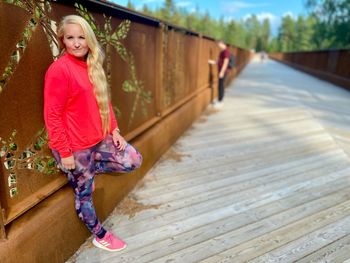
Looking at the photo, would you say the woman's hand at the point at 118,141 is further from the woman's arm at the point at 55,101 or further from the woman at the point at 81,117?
the woman's arm at the point at 55,101

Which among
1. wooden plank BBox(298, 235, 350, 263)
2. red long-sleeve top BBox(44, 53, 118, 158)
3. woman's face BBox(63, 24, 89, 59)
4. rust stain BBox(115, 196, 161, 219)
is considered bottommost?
rust stain BBox(115, 196, 161, 219)

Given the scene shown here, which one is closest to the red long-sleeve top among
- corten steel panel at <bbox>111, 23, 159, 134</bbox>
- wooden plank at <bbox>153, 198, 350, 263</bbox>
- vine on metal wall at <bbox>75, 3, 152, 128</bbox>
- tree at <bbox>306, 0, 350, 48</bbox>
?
vine on metal wall at <bbox>75, 3, 152, 128</bbox>

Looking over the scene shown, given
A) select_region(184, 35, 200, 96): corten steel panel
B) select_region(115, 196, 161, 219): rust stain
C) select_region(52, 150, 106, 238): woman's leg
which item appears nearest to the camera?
select_region(52, 150, 106, 238): woman's leg

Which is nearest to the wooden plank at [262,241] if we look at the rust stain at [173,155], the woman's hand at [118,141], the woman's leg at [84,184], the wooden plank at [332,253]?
the wooden plank at [332,253]

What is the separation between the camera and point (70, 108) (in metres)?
2.28

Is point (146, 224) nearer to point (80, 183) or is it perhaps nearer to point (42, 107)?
point (80, 183)

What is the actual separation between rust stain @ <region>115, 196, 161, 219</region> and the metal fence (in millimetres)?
783

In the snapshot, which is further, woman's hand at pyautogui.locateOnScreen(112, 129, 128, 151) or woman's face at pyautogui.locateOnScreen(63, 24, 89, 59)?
woman's hand at pyautogui.locateOnScreen(112, 129, 128, 151)

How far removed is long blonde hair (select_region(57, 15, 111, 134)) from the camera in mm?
2207

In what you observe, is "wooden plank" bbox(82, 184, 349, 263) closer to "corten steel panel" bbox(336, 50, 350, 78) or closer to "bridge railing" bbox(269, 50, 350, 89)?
"bridge railing" bbox(269, 50, 350, 89)

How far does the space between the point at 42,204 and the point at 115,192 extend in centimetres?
110

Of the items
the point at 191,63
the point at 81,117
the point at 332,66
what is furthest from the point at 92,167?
the point at 332,66

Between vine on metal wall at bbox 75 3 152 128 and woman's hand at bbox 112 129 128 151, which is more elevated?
vine on metal wall at bbox 75 3 152 128

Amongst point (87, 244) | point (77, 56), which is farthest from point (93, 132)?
point (87, 244)
